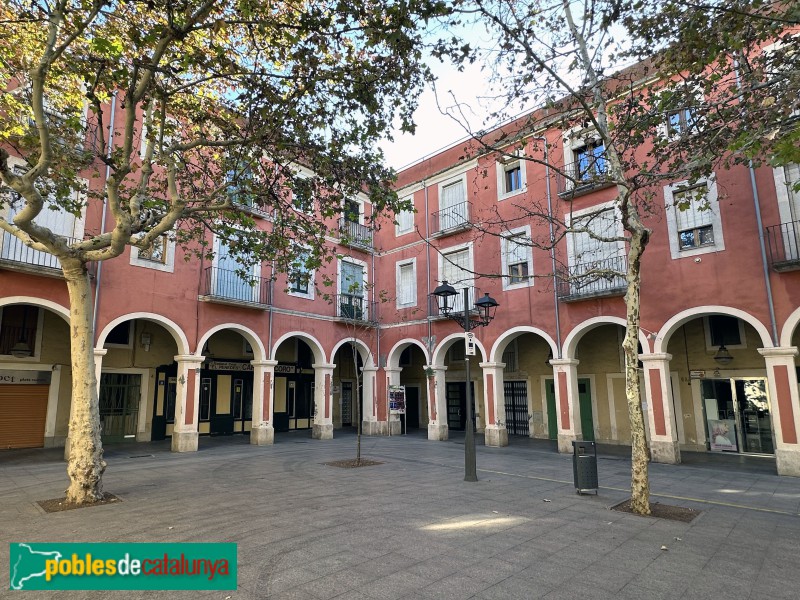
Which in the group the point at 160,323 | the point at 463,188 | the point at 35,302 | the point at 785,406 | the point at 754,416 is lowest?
the point at 754,416

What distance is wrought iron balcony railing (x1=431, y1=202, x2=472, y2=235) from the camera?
17.9 meters

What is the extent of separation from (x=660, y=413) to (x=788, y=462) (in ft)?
8.99

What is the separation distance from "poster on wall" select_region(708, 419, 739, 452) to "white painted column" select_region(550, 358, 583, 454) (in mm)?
3876

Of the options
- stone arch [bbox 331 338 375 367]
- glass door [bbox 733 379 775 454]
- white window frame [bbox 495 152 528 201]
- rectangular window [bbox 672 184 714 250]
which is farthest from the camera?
stone arch [bbox 331 338 375 367]

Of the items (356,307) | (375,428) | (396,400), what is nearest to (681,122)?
(356,307)

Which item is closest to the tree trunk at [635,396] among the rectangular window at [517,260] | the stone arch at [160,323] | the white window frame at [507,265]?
the white window frame at [507,265]

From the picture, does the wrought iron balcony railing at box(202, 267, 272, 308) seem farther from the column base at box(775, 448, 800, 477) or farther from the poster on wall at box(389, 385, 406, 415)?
the column base at box(775, 448, 800, 477)

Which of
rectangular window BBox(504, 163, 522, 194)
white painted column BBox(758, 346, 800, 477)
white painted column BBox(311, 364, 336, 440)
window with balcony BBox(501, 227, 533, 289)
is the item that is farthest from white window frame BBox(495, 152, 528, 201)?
white painted column BBox(311, 364, 336, 440)

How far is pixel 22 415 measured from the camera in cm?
1418

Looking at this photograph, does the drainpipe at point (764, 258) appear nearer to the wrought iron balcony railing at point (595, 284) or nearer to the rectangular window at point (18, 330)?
the wrought iron balcony railing at point (595, 284)

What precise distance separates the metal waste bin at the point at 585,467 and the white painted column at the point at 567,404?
6.22 meters

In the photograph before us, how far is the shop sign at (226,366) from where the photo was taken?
18531 millimetres

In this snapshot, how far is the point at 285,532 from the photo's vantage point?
19.3 feet

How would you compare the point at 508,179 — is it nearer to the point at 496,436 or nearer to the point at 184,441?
the point at 496,436
